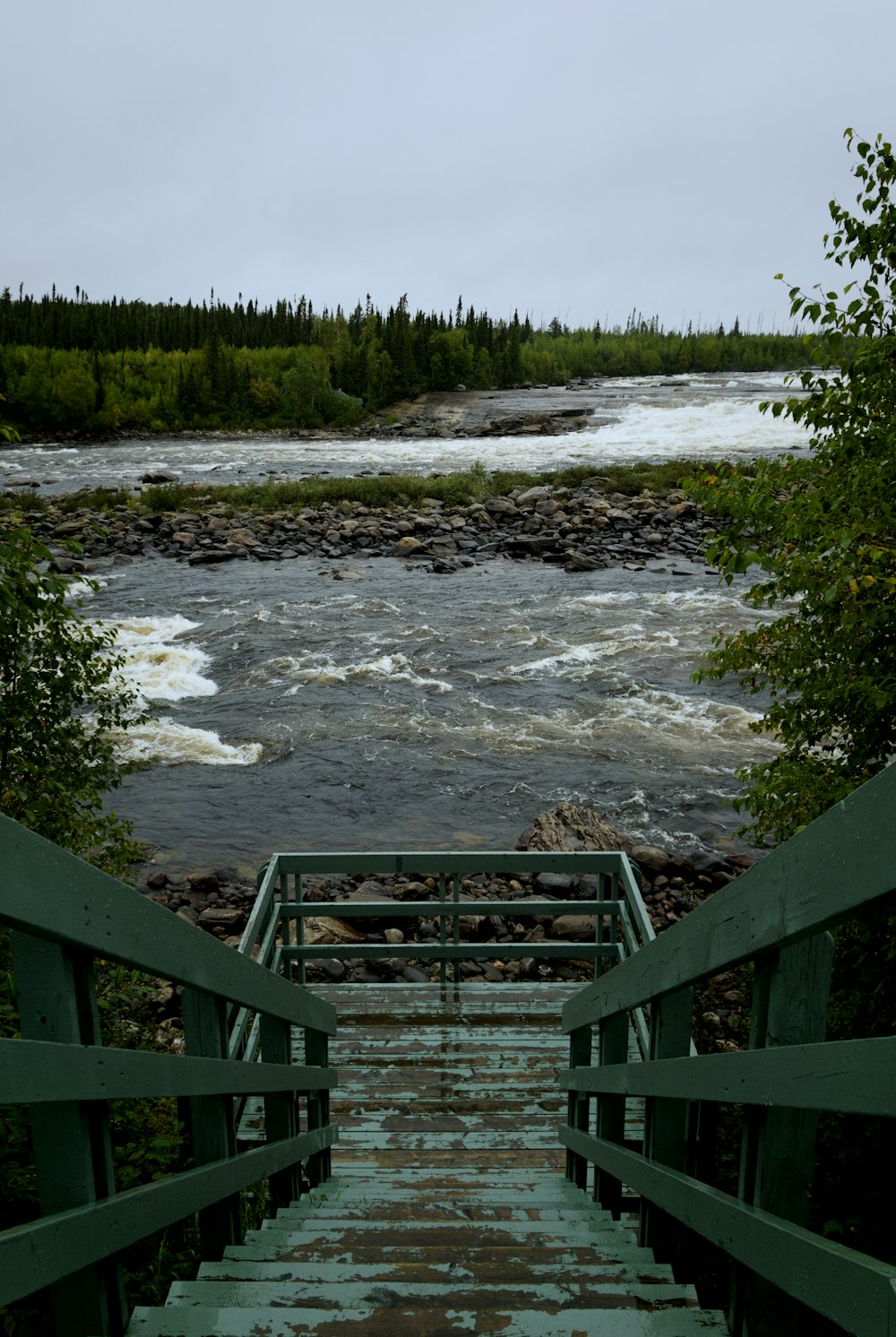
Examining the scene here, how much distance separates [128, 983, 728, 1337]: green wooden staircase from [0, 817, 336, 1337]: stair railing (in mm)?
312

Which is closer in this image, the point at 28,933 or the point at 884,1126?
the point at 28,933

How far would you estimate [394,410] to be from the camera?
87.1m

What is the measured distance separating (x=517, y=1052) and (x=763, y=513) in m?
3.84

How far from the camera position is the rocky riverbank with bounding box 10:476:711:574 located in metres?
29.7

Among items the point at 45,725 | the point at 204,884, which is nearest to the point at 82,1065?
the point at 45,725

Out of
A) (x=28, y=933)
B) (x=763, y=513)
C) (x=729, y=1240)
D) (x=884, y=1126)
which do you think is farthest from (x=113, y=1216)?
(x=763, y=513)

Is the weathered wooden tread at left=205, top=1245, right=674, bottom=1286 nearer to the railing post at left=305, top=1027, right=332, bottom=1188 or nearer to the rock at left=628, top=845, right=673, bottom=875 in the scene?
the railing post at left=305, top=1027, right=332, bottom=1188

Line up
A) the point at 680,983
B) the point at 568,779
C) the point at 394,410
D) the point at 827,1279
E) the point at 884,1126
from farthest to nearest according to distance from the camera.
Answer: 1. the point at 394,410
2. the point at 568,779
3. the point at 884,1126
4. the point at 680,983
5. the point at 827,1279

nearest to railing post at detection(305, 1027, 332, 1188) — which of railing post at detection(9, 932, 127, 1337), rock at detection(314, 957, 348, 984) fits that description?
railing post at detection(9, 932, 127, 1337)

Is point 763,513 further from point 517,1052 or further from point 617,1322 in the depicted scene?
point 617,1322

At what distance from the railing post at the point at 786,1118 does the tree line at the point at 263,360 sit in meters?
77.3

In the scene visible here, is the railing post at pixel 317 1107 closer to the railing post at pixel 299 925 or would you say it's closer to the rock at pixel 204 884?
the railing post at pixel 299 925

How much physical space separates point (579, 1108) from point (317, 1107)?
1.18 m

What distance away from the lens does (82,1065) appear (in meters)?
1.61
